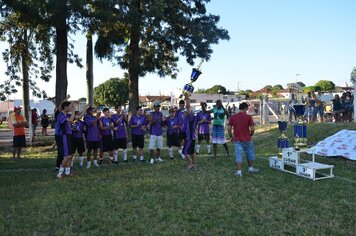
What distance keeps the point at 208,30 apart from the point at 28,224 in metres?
17.2

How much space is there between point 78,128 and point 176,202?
504 centimetres

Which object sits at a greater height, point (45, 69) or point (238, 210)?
point (45, 69)

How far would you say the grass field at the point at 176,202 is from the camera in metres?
5.83

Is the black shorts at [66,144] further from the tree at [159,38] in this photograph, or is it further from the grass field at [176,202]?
the tree at [159,38]

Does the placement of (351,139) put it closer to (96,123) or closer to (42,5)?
(96,123)

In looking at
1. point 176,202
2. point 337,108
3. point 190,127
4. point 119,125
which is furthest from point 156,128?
point 337,108

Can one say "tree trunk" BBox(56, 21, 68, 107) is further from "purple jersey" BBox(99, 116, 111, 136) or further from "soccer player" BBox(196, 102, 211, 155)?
"soccer player" BBox(196, 102, 211, 155)

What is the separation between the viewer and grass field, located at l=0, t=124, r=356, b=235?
583 cm

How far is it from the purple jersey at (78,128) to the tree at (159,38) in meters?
9.03

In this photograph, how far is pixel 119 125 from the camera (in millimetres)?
12492

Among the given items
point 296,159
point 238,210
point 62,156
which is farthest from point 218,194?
point 62,156

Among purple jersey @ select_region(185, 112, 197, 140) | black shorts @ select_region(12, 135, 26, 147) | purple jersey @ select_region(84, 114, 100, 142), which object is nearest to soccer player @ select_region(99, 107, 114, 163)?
purple jersey @ select_region(84, 114, 100, 142)

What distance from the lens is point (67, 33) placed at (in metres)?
17.9

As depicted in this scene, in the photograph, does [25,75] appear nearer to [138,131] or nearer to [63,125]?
[138,131]
